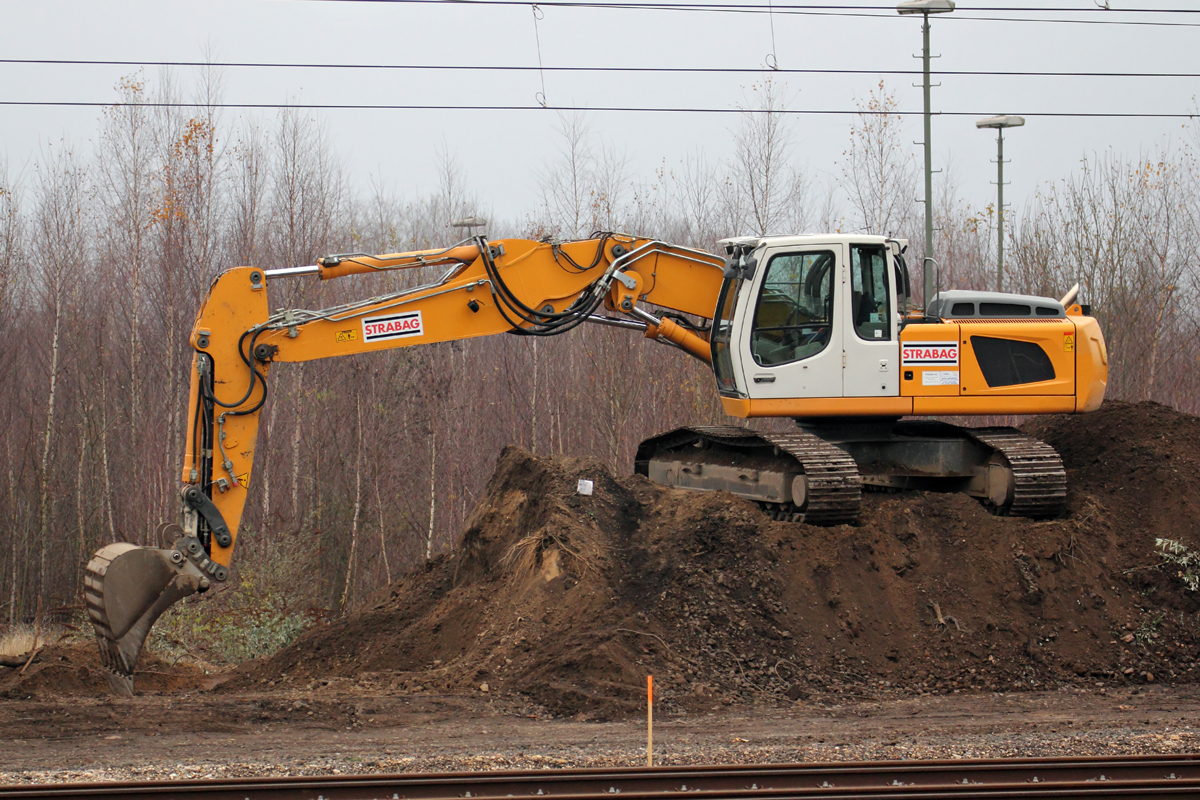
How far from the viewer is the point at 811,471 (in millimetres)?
9906

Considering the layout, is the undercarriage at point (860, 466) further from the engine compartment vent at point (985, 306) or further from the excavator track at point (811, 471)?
the engine compartment vent at point (985, 306)

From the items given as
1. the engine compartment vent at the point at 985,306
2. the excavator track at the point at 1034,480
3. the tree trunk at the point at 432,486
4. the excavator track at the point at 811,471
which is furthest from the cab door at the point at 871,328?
the tree trunk at the point at 432,486

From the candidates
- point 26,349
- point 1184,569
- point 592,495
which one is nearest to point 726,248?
point 592,495

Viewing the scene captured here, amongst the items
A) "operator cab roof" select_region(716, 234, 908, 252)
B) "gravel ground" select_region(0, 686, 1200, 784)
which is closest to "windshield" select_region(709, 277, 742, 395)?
"operator cab roof" select_region(716, 234, 908, 252)

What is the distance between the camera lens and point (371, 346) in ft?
29.8

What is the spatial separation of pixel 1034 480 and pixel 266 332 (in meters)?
7.54

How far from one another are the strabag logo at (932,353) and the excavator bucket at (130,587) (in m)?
6.89

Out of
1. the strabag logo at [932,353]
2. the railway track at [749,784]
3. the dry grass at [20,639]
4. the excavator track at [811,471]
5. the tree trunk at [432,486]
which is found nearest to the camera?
the railway track at [749,784]

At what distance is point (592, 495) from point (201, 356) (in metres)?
4.46

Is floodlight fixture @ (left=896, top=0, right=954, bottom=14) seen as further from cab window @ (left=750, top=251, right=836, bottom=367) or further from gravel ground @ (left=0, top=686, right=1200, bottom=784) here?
gravel ground @ (left=0, top=686, right=1200, bottom=784)

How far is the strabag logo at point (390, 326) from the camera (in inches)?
356

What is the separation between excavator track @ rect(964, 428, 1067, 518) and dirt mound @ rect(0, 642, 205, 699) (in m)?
8.49

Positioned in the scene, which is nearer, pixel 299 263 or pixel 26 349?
pixel 299 263

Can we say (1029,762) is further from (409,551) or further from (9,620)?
(9,620)
